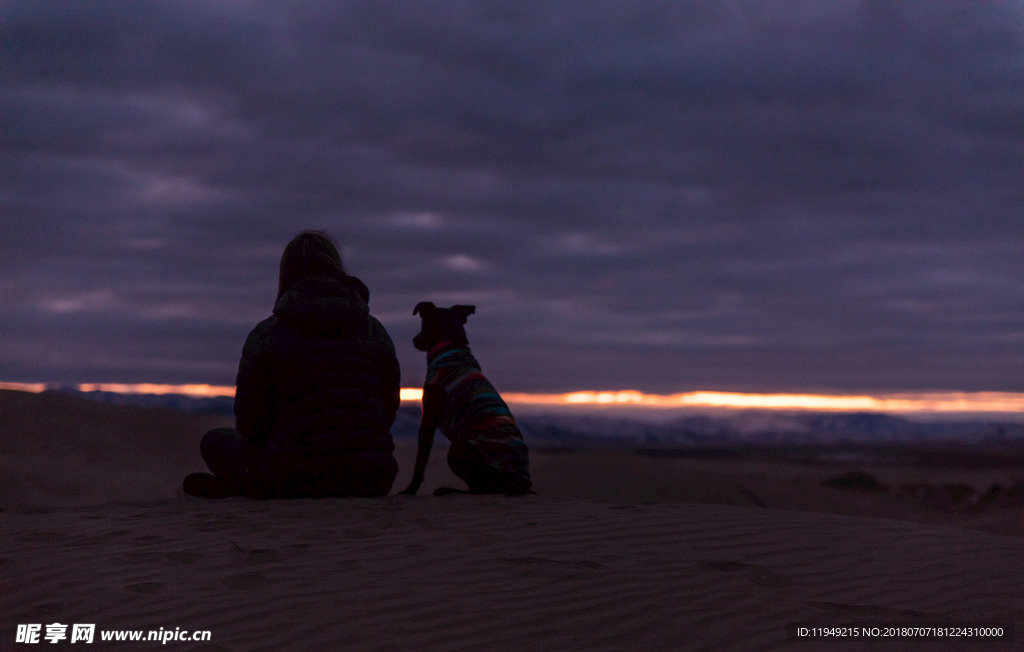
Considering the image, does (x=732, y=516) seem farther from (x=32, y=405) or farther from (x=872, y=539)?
(x=32, y=405)

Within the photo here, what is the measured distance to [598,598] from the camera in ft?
14.9

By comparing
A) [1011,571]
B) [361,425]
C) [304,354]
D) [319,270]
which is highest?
[319,270]

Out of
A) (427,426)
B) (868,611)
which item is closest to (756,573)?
(868,611)

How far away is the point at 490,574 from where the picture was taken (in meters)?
4.91

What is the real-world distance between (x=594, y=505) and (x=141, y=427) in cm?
1488

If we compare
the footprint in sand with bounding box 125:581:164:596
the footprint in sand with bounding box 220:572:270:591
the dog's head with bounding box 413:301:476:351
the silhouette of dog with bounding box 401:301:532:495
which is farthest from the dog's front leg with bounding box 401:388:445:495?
the footprint in sand with bounding box 125:581:164:596

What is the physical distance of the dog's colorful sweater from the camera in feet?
25.2

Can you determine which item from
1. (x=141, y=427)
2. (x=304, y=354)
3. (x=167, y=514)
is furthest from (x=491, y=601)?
(x=141, y=427)

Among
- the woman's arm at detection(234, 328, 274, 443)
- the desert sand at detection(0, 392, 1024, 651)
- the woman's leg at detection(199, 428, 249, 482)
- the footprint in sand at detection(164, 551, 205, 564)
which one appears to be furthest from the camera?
the woman's leg at detection(199, 428, 249, 482)

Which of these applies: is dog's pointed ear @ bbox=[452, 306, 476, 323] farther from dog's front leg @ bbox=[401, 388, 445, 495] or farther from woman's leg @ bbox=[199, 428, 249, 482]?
woman's leg @ bbox=[199, 428, 249, 482]

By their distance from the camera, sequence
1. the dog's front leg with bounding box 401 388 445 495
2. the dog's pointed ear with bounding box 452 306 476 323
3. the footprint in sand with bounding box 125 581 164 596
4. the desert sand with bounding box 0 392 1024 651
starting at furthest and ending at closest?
the dog's pointed ear with bounding box 452 306 476 323 < the dog's front leg with bounding box 401 388 445 495 < the footprint in sand with bounding box 125 581 164 596 < the desert sand with bounding box 0 392 1024 651

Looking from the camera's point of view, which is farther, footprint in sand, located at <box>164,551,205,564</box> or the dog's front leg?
the dog's front leg

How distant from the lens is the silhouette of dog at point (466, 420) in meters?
7.67

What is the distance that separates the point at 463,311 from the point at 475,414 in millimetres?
1167
